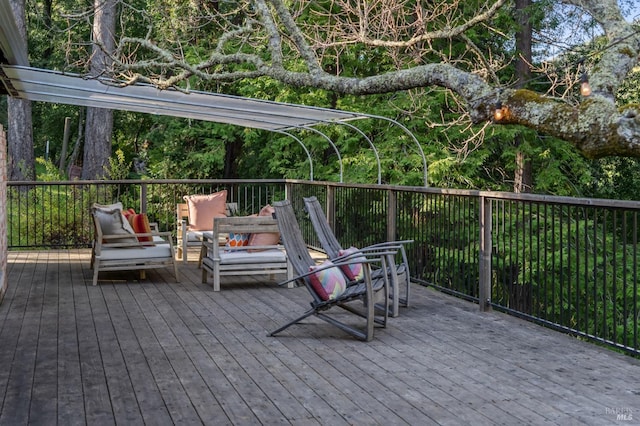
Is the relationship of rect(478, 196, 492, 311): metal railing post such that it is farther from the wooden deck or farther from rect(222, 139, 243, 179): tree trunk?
rect(222, 139, 243, 179): tree trunk

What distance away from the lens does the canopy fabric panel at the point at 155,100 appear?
321 inches

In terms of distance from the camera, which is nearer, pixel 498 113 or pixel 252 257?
pixel 498 113

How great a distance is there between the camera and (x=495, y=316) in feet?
20.7

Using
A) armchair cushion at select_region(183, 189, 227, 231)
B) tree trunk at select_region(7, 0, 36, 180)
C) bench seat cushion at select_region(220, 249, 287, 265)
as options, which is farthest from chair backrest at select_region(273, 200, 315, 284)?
tree trunk at select_region(7, 0, 36, 180)

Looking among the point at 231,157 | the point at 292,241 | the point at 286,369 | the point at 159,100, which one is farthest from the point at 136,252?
the point at 231,157

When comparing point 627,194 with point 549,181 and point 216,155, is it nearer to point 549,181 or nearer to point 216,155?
point 549,181

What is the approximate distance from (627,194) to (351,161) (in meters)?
5.69

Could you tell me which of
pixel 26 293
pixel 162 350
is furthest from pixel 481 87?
pixel 26 293

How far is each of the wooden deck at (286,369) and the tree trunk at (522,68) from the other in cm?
784

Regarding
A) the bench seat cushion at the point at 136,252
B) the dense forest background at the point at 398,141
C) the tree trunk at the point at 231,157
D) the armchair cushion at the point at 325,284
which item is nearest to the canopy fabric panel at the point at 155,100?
the bench seat cushion at the point at 136,252

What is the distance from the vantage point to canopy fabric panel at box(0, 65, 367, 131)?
8.16 meters

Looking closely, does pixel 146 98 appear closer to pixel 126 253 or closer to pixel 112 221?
pixel 112 221

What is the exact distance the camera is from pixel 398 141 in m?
15.0

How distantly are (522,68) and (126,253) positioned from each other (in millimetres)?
9285
